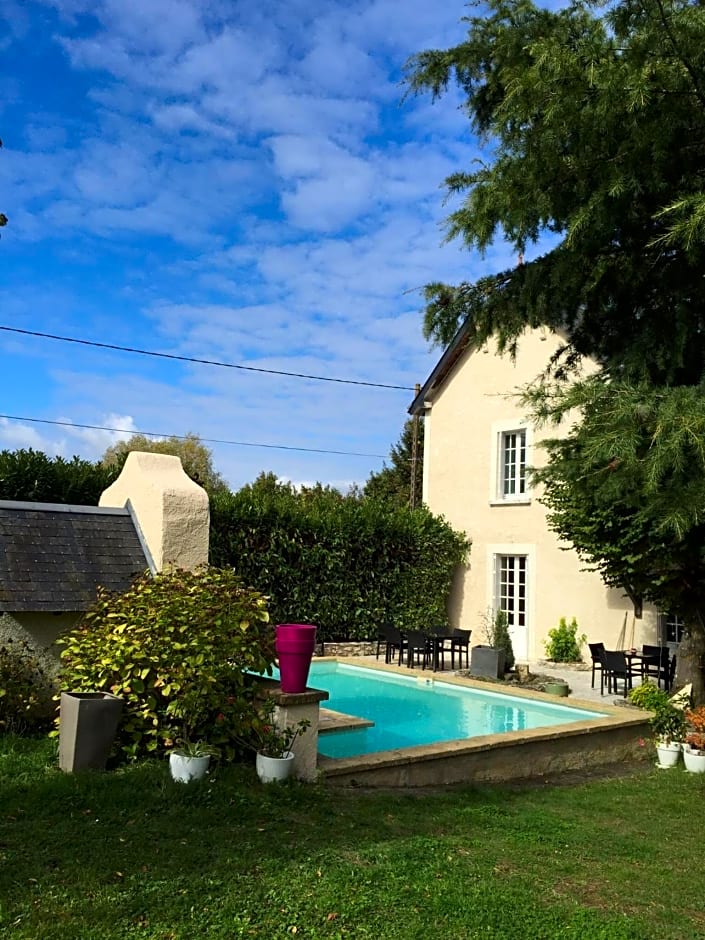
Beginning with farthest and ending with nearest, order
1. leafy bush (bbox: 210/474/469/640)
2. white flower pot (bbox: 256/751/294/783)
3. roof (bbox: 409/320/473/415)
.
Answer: roof (bbox: 409/320/473/415)
leafy bush (bbox: 210/474/469/640)
white flower pot (bbox: 256/751/294/783)

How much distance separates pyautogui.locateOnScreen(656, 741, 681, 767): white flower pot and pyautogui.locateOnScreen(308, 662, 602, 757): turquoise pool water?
4.19 ft

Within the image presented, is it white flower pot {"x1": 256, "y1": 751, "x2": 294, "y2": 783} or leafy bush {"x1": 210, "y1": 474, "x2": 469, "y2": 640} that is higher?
leafy bush {"x1": 210, "y1": 474, "x2": 469, "y2": 640}

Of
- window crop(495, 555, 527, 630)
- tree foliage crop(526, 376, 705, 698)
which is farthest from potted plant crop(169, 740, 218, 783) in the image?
window crop(495, 555, 527, 630)

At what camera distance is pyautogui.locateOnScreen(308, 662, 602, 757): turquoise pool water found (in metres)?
9.70

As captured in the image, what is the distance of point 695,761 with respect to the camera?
833 cm

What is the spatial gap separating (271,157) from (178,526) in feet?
27.6

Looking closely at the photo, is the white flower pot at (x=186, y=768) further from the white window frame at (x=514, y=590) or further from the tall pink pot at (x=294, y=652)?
the white window frame at (x=514, y=590)

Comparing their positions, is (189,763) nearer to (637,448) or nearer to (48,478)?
(637,448)

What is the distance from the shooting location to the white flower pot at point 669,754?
8.64 meters

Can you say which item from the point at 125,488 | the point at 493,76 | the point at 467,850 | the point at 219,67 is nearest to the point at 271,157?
the point at 219,67

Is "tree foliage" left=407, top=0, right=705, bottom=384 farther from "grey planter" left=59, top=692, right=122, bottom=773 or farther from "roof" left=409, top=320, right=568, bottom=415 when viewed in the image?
"roof" left=409, top=320, right=568, bottom=415

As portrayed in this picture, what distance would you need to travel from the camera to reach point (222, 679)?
641cm

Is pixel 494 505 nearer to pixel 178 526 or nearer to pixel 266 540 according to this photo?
pixel 266 540

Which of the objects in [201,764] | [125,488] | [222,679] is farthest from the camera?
[125,488]
